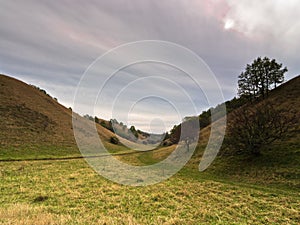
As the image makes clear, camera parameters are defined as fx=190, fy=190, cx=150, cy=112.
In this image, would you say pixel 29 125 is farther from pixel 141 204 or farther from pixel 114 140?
pixel 141 204

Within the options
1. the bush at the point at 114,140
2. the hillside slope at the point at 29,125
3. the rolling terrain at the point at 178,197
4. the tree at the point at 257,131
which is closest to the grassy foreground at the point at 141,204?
the rolling terrain at the point at 178,197

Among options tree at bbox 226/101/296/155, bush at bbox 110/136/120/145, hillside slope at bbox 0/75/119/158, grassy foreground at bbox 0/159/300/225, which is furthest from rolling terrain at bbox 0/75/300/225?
bush at bbox 110/136/120/145

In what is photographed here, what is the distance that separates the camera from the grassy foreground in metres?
9.46

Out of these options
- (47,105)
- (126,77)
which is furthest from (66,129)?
(126,77)

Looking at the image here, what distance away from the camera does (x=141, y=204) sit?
39.8ft

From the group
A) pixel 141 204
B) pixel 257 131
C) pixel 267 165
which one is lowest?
pixel 141 204

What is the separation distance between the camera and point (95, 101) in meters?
18.8

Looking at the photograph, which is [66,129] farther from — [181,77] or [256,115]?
[256,115]

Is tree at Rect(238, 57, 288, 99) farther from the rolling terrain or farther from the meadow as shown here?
the meadow

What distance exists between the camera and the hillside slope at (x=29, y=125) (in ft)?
136

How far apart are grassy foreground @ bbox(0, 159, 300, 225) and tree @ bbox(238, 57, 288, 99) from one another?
2188 inches

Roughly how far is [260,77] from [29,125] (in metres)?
72.1

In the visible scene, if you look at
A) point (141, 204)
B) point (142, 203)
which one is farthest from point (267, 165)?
point (141, 204)

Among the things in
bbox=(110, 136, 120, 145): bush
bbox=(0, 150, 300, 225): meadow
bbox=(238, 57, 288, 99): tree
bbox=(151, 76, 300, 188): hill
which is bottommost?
bbox=(0, 150, 300, 225): meadow
